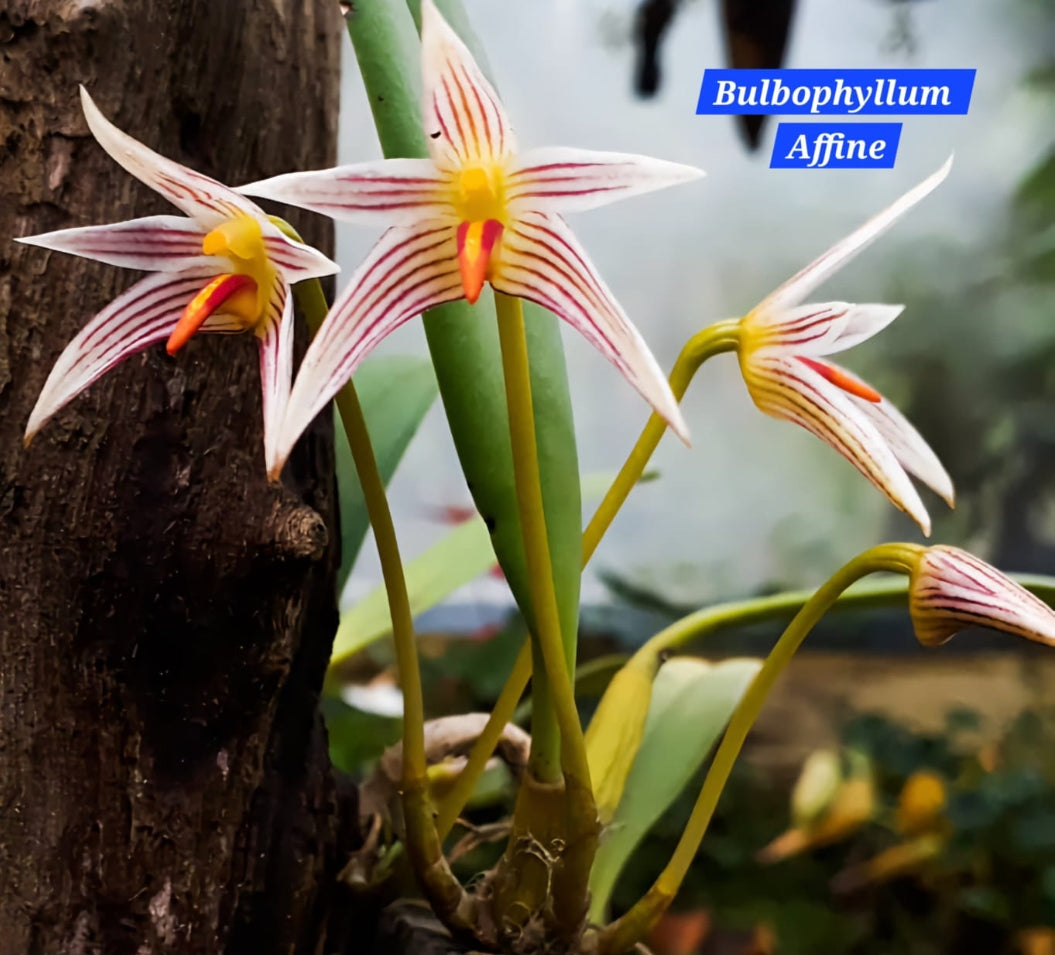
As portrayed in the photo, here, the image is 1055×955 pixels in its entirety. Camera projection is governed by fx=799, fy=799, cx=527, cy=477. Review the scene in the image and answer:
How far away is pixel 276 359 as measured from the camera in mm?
301

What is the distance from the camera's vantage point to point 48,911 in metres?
0.42

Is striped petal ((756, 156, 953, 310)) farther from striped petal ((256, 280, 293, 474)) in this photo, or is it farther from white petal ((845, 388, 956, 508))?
striped petal ((256, 280, 293, 474))

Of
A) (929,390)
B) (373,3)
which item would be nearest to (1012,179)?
(929,390)

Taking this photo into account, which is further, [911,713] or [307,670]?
[911,713]

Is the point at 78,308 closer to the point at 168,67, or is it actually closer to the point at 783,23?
the point at 168,67

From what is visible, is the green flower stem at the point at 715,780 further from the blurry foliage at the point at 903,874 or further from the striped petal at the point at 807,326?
the blurry foliage at the point at 903,874

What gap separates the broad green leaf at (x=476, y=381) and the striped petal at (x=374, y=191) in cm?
12

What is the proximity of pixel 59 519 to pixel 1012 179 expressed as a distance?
3.47 feet

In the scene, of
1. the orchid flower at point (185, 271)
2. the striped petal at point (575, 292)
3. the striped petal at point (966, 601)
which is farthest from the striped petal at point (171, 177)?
the striped petal at point (966, 601)

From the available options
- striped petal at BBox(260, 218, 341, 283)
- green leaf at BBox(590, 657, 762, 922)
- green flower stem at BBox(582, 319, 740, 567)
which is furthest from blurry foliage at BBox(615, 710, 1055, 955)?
striped petal at BBox(260, 218, 341, 283)

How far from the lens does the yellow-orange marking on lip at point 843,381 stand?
34cm

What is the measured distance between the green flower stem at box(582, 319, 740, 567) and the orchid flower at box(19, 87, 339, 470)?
0.19 metres

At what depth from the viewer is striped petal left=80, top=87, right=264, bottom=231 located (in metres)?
0.31

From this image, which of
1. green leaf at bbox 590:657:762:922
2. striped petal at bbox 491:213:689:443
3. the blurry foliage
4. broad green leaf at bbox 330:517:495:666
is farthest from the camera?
the blurry foliage
